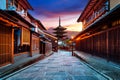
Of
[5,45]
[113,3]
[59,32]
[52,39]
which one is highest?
[59,32]

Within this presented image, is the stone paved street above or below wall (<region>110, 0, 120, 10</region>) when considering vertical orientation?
below

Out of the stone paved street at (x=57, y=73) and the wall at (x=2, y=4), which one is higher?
the wall at (x=2, y=4)

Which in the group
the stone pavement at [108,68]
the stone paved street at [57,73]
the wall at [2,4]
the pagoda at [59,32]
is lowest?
the stone paved street at [57,73]

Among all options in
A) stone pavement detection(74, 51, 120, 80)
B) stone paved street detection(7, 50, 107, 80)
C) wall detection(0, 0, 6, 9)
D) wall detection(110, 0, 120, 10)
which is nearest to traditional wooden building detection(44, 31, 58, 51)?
wall detection(110, 0, 120, 10)

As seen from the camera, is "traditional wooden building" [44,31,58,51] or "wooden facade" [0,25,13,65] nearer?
"wooden facade" [0,25,13,65]

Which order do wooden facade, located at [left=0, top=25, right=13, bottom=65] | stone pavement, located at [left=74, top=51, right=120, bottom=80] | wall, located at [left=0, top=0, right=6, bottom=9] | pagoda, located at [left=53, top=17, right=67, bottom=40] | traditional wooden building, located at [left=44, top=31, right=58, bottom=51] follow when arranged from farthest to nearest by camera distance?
pagoda, located at [left=53, top=17, right=67, bottom=40]
traditional wooden building, located at [left=44, top=31, right=58, bottom=51]
wall, located at [left=0, top=0, right=6, bottom=9]
wooden facade, located at [left=0, top=25, right=13, bottom=65]
stone pavement, located at [left=74, top=51, right=120, bottom=80]

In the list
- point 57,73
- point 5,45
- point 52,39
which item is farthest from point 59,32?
point 57,73

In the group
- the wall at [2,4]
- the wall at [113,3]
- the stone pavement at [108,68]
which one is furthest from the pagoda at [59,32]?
the stone pavement at [108,68]

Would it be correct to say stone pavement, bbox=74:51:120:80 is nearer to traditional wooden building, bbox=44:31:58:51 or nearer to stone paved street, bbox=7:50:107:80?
stone paved street, bbox=7:50:107:80

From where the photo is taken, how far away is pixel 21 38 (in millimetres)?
14047

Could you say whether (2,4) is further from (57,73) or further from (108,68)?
(108,68)

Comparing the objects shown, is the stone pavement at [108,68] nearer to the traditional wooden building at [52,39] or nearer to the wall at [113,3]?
the wall at [113,3]

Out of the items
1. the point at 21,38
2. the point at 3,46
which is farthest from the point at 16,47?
the point at 3,46

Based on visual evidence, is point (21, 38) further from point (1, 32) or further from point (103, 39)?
point (103, 39)
